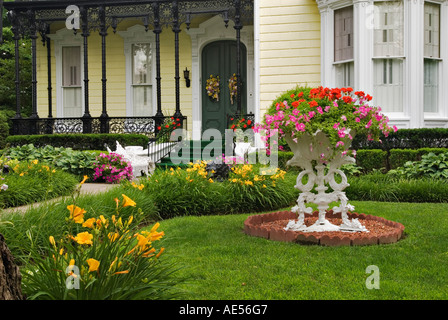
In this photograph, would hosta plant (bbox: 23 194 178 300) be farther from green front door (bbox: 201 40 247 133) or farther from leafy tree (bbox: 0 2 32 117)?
leafy tree (bbox: 0 2 32 117)

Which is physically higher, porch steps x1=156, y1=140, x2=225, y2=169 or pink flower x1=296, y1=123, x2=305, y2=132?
pink flower x1=296, y1=123, x2=305, y2=132

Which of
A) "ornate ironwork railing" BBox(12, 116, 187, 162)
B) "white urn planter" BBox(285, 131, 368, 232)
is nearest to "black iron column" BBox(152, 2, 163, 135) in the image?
"ornate ironwork railing" BBox(12, 116, 187, 162)

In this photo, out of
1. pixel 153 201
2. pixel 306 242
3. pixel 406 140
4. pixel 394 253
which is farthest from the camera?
pixel 406 140

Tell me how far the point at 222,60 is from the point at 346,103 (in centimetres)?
1104

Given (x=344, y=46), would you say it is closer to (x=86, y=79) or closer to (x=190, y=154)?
(x=190, y=154)

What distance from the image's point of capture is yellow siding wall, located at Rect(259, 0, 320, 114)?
12.9 m

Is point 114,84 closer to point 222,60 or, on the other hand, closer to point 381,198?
point 222,60

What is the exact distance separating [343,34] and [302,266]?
8856 mm

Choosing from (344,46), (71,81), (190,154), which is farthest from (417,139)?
(71,81)

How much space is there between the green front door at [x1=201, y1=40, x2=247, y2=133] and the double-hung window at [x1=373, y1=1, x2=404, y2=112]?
5.37 meters

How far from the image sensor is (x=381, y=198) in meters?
8.70
